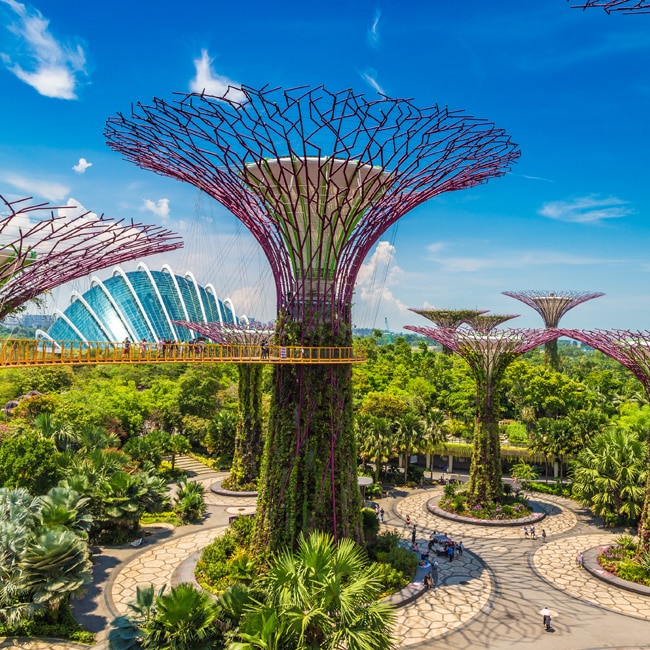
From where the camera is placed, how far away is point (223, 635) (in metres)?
11.1

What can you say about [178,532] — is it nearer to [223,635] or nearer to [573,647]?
[223,635]

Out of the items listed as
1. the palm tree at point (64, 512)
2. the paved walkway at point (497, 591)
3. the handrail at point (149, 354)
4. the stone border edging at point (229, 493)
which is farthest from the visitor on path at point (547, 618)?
the stone border edging at point (229, 493)

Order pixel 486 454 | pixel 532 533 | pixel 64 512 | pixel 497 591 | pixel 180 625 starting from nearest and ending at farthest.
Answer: pixel 180 625
pixel 64 512
pixel 497 591
pixel 532 533
pixel 486 454

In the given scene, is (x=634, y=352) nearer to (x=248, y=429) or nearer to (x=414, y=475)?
(x=414, y=475)

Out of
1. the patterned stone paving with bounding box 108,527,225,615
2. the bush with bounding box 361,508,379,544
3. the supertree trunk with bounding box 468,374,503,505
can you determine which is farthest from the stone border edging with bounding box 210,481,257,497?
the supertree trunk with bounding box 468,374,503,505

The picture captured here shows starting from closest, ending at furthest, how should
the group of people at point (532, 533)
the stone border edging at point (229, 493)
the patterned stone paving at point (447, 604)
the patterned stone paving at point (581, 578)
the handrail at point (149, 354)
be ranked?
the handrail at point (149, 354), the patterned stone paving at point (447, 604), the patterned stone paving at point (581, 578), the group of people at point (532, 533), the stone border edging at point (229, 493)

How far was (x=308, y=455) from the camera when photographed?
54.4 ft

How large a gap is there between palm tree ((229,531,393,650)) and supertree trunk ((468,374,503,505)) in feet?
51.3

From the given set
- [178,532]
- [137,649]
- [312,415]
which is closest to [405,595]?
[312,415]

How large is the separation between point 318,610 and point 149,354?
839 cm

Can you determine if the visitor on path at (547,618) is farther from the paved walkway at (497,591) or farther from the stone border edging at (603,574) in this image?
the stone border edging at (603,574)

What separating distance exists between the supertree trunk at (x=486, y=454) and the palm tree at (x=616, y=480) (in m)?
3.77

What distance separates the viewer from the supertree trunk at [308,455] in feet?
54.2

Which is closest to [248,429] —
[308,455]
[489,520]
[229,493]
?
[229,493]
